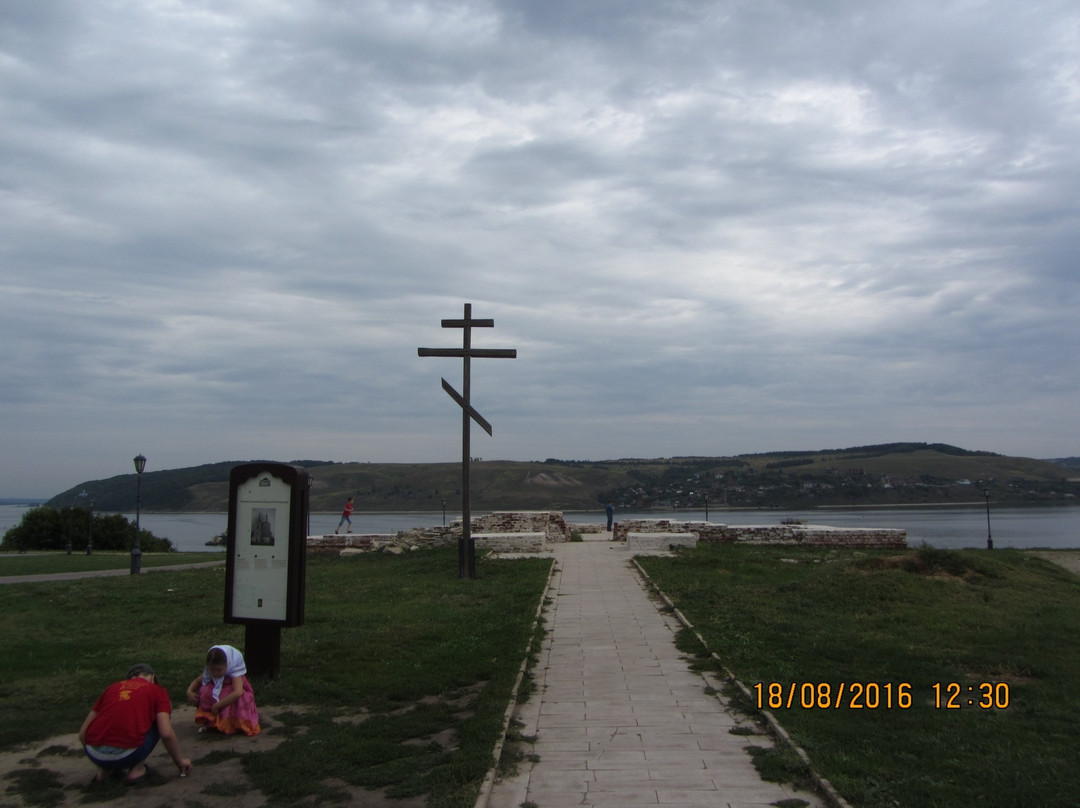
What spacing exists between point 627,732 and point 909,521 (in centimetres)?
5027

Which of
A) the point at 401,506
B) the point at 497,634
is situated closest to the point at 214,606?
the point at 497,634

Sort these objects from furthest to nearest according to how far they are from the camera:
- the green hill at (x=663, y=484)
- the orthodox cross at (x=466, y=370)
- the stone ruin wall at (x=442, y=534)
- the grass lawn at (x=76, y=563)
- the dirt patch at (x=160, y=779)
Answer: the green hill at (x=663, y=484), the stone ruin wall at (x=442, y=534), the grass lawn at (x=76, y=563), the orthodox cross at (x=466, y=370), the dirt patch at (x=160, y=779)

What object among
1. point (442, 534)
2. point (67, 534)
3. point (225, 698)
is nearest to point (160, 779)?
point (225, 698)

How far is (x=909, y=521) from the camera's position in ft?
166

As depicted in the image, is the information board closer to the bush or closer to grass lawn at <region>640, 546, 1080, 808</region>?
grass lawn at <region>640, 546, 1080, 808</region>

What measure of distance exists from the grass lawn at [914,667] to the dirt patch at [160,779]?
9.73 ft

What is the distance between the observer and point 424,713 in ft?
20.8

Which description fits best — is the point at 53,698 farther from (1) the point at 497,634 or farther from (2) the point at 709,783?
→ (2) the point at 709,783

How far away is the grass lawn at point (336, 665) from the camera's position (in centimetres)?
517
